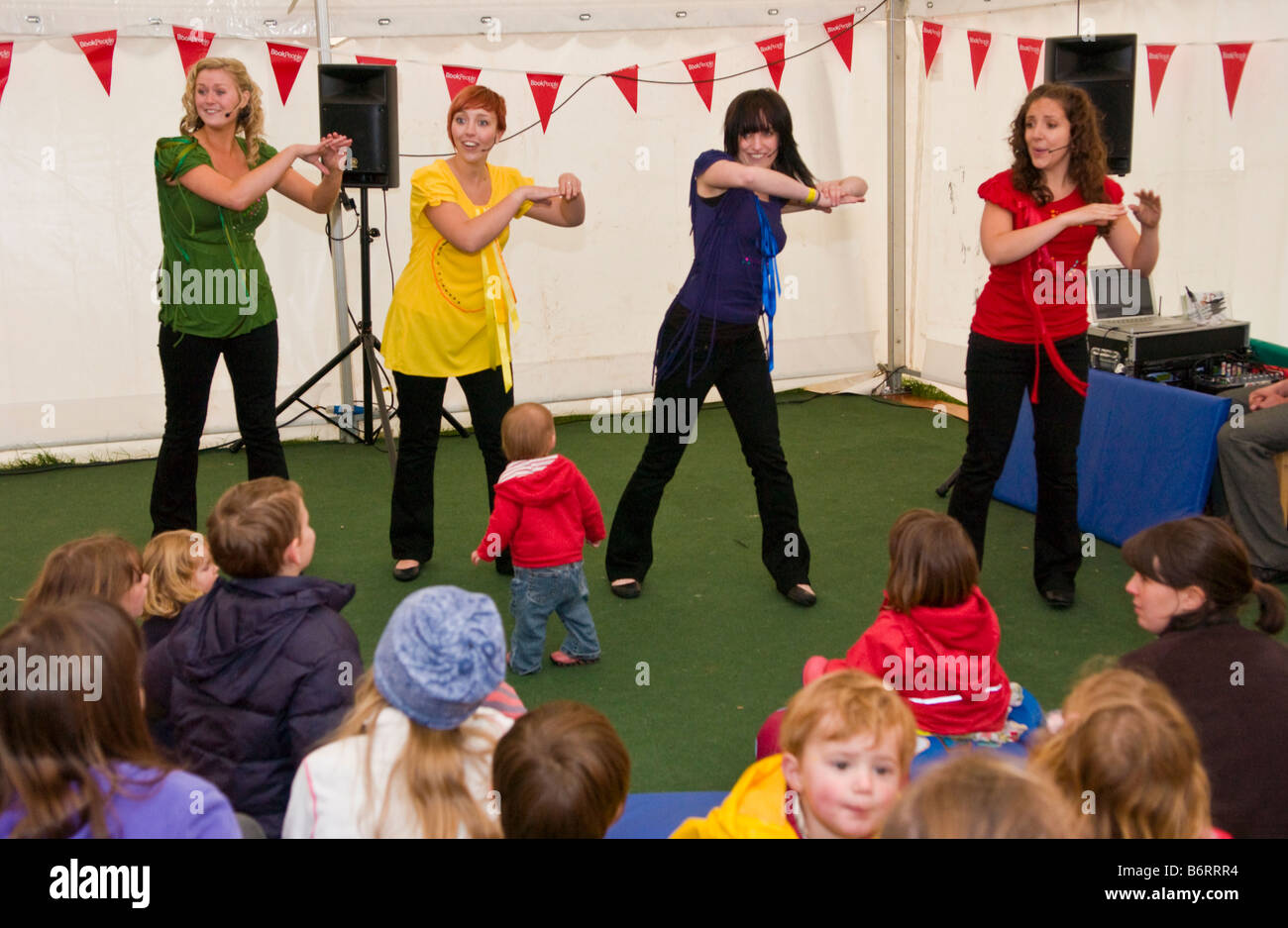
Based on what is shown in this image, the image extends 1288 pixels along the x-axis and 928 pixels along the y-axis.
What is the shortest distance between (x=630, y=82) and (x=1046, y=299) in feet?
9.98

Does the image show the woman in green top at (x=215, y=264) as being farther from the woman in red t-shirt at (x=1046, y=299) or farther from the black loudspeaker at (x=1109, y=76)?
the black loudspeaker at (x=1109, y=76)

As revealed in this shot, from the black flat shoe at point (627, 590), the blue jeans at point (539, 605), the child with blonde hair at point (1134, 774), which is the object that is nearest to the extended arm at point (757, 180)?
the blue jeans at point (539, 605)

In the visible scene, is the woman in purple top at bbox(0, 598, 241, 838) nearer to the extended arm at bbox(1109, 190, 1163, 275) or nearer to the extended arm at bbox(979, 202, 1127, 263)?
the extended arm at bbox(979, 202, 1127, 263)

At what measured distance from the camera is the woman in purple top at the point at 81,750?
167 cm

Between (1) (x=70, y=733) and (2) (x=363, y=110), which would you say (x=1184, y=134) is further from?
(1) (x=70, y=733)

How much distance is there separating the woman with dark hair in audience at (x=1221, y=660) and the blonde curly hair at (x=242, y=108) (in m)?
2.97

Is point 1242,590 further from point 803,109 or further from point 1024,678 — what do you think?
point 803,109

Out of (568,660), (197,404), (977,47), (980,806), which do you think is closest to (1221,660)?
(980,806)

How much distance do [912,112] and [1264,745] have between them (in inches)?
200

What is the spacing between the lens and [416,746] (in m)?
1.87

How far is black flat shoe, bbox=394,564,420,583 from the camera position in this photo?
4.34 meters

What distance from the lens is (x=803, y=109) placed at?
6.62 m

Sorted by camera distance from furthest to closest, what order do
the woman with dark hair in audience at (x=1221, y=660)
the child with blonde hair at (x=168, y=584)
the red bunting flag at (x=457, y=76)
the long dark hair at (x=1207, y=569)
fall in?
the red bunting flag at (x=457, y=76) → the child with blonde hair at (x=168, y=584) → the long dark hair at (x=1207, y=569) → the woman with dark hair in audience at (x=1221, y=660)

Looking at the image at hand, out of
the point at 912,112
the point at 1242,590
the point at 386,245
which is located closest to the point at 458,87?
the point at 386,245
